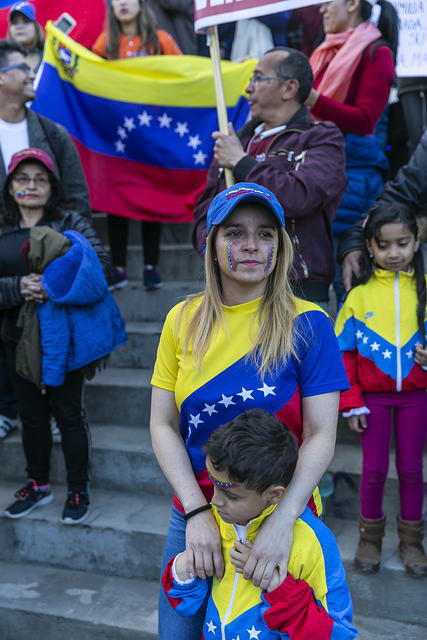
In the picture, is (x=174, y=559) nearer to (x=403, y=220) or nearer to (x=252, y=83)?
(x=403, y=220)

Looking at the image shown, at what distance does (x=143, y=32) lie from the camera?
499cm

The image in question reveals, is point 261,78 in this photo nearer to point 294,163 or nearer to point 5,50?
point 294,163

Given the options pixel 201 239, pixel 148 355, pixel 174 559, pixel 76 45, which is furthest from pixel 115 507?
pixel 76 45

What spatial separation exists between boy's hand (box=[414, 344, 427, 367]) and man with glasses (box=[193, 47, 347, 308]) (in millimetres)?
496

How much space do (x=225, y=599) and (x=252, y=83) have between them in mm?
2340

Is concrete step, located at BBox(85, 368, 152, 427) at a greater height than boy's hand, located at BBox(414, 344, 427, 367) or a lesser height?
lesser

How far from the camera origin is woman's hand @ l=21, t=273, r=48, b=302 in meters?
3.39

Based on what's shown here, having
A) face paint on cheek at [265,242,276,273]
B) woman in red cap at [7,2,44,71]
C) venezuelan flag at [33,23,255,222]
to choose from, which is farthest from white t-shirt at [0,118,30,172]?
face paint on cheek at [265,242,276,273]

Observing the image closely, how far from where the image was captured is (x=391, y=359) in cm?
283

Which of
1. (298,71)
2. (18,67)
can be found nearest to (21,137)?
(18,67)

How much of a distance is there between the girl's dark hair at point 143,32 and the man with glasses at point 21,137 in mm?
994

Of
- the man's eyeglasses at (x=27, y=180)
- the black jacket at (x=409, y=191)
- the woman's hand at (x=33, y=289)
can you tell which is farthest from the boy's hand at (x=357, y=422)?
the man's eyeglasses at (x=27, y=180)

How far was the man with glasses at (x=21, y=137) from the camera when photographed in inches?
160

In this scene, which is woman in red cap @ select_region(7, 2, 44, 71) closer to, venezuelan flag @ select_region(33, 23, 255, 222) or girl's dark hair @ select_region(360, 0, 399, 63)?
venezuelan flag @ select_region(33, 23, 255, 222)
